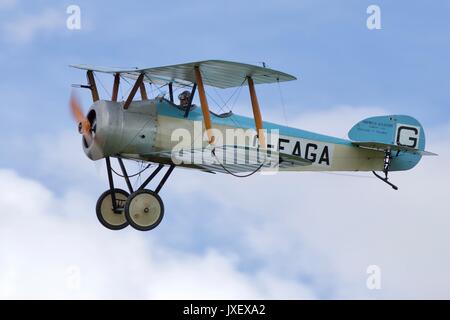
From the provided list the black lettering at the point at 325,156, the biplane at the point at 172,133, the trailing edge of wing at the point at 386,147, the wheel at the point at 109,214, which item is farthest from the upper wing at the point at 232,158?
the trailing edge of wing at the point at 386,147

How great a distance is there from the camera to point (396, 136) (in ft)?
58.0

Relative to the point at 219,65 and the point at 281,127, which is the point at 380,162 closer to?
the point at 281,127

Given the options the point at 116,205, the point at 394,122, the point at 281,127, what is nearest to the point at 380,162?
the point at 394,122

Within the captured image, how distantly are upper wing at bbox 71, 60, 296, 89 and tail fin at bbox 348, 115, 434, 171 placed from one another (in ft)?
8.82

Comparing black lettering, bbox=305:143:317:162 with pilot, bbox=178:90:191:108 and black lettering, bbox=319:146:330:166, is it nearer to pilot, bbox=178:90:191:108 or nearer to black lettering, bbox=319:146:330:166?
black lettering, bbox=319:146:330:166

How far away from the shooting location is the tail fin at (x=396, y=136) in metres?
17.2

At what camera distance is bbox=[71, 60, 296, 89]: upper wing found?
575 inches

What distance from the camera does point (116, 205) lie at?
1579cm

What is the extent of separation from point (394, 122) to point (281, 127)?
262 centimetres

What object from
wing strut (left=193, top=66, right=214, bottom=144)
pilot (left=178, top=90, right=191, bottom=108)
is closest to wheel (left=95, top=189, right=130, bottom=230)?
pilot (left=178, top=90, right=191, bottom=108)

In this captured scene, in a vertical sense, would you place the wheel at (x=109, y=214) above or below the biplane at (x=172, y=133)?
below

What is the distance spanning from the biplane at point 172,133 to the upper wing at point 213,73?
14 mm

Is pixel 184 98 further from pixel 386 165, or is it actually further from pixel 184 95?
pixel 386 165

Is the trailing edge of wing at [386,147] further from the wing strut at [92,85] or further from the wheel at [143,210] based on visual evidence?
the wing strut at [92,85]
